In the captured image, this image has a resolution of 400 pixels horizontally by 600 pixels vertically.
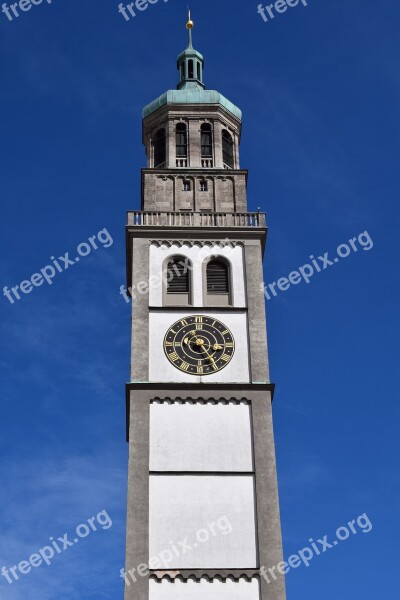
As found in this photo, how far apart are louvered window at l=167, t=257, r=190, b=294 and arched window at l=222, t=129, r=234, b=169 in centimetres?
737

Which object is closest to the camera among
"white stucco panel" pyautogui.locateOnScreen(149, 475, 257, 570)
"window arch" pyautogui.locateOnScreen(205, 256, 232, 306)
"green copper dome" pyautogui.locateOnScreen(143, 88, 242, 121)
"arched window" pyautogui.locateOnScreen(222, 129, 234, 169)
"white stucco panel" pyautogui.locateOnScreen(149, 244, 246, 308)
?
"white stucco panel" pyautogui.locateOnScreen(149, 475, 257, 570)

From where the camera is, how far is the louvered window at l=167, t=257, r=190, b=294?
45094 millimetres

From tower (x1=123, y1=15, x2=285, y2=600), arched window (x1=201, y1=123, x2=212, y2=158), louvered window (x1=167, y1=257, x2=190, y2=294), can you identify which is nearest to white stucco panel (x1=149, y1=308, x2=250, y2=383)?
tower (x1=123, y1=15, x2=285, y2=600)

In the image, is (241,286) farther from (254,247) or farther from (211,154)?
(211,154)

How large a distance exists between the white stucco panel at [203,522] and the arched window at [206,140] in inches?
681

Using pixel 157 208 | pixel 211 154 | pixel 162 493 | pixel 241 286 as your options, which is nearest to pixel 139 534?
pixel 162 493

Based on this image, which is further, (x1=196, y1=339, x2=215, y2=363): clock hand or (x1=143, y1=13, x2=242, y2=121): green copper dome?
(x1=143, y1=13, x2=242, y2=121): green copper dome

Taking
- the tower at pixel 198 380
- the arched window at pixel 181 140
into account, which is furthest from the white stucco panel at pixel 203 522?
the arched window at pixel 181 140

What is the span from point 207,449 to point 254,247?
32.2 feet

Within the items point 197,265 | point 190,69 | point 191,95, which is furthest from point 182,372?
point 190,69

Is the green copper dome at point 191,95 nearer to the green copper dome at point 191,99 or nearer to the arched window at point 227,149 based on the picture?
the green copper dome at point 191,99

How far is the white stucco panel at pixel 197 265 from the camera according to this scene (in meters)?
44.8

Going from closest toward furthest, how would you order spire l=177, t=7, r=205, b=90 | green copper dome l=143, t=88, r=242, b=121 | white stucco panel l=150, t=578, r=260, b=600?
A: white stucco panel l=150, t=578, r=260, b=600 → green copper dome l=143, t=88, r=242, b=121 → spire l=177, t=7, r=205, b=90

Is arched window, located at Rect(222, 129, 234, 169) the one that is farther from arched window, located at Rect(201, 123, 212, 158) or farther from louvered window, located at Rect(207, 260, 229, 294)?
louvered window, located at Rect(207, 260, 229, 294)
